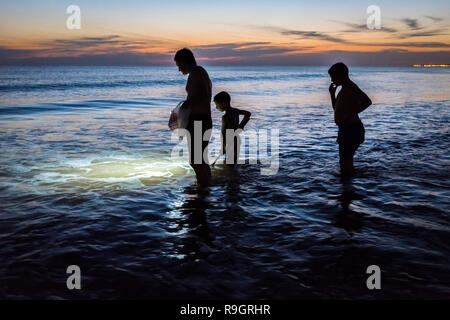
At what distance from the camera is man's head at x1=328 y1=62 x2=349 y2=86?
5918 millimetres

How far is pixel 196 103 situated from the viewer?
5617 millimetres

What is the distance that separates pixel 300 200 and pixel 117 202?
2857 millimetres

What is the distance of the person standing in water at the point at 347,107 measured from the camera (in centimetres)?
594

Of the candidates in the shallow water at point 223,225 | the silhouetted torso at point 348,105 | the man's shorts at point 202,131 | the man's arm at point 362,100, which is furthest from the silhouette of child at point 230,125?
the man's arm at point 362,100

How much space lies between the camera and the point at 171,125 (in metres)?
6.02

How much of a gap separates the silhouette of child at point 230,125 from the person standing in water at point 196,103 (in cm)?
141

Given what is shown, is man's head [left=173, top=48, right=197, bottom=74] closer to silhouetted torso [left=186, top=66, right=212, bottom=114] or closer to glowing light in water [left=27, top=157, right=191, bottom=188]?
silhouetted torso [left=186, top=66, right=212, bottom=114]

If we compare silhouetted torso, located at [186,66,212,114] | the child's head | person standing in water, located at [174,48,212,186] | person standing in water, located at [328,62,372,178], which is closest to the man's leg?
person standing in water, located at [328,62,372,178]

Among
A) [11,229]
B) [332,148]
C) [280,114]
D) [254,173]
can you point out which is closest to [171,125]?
[254,173]

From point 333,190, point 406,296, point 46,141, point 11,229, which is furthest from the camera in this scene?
point 46,141

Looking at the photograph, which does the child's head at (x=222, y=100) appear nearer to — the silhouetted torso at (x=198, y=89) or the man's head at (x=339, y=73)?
the silhouetted torso at (x=198, y=89)
